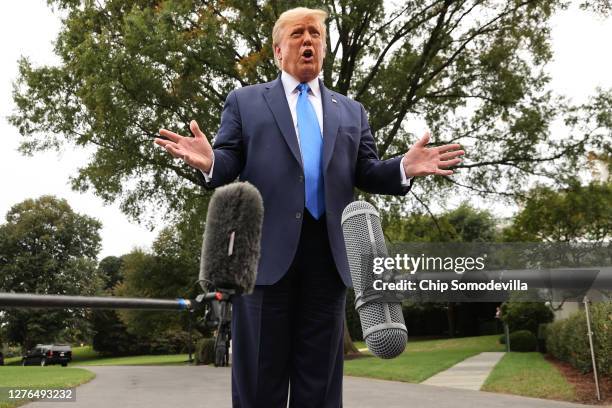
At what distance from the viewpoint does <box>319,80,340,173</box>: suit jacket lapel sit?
253 centimetres

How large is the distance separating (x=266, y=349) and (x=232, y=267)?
0.76 meters

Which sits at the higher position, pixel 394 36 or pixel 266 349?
pixel 394 36

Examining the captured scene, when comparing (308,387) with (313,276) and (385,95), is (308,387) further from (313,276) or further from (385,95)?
(385,95)

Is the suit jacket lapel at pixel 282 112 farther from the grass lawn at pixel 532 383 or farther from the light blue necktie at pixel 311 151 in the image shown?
the grass lawn at pixel 532 383

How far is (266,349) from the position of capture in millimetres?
2445

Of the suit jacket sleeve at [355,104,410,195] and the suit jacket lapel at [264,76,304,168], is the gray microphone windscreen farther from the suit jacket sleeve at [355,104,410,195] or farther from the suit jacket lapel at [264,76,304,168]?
the suit jacket sleeve at [355,104,410,195]

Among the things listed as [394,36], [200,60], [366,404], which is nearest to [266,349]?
[366,404]

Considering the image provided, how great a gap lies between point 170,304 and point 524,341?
21.6 m

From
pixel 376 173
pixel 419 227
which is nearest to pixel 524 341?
pixel 419 227

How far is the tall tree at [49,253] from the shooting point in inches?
980

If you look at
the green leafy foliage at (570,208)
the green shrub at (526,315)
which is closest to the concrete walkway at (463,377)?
the green leafy foliage at (570,208)

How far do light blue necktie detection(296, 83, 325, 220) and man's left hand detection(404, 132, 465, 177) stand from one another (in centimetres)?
36

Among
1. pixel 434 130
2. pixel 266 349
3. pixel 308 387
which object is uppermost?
pixel 434 130

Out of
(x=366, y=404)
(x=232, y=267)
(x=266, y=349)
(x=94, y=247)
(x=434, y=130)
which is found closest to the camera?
(x=232, y=267)
